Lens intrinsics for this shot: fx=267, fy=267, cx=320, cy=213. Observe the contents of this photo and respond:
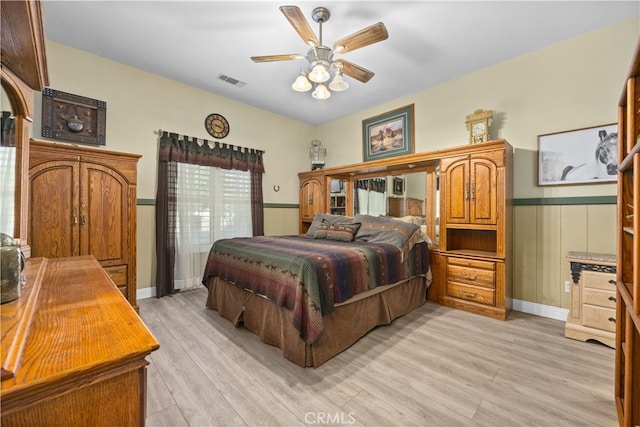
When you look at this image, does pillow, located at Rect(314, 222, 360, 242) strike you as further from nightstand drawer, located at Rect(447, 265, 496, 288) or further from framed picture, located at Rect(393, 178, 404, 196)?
nightstand drawer, located at Rect(447, 265, 496, 288)

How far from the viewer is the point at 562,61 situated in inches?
110

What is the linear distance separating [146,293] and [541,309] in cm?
469

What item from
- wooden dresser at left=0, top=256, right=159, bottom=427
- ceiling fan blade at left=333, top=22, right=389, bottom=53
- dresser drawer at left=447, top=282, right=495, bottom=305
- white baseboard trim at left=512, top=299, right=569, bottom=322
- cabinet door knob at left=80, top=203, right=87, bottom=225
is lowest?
white baseboard trim at left=512, top=299, right=569, bottom=322

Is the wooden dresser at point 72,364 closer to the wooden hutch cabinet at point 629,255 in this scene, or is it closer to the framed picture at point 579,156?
the wooden hutch cabinet at point 629,255

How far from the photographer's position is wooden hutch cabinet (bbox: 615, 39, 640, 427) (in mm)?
1021

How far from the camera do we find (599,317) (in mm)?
2262

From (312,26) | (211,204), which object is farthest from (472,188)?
(211,204)

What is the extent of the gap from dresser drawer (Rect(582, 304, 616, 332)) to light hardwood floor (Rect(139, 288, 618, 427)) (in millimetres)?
165

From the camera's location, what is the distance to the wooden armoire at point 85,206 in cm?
244

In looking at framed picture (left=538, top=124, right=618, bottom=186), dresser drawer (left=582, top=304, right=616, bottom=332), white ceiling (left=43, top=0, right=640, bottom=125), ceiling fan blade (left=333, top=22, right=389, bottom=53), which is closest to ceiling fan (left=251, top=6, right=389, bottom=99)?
ceiling fan blade (left=333, top=22, right=389, bottom=53)

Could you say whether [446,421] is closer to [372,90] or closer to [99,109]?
[372,90]

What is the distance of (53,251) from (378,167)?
12.5ft

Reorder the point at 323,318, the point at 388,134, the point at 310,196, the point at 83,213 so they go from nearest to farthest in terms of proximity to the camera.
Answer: the point at 323,318, the point at 83,213, the point at 388,134, the point at 310,196

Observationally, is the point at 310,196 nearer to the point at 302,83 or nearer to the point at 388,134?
the point at 388,134
